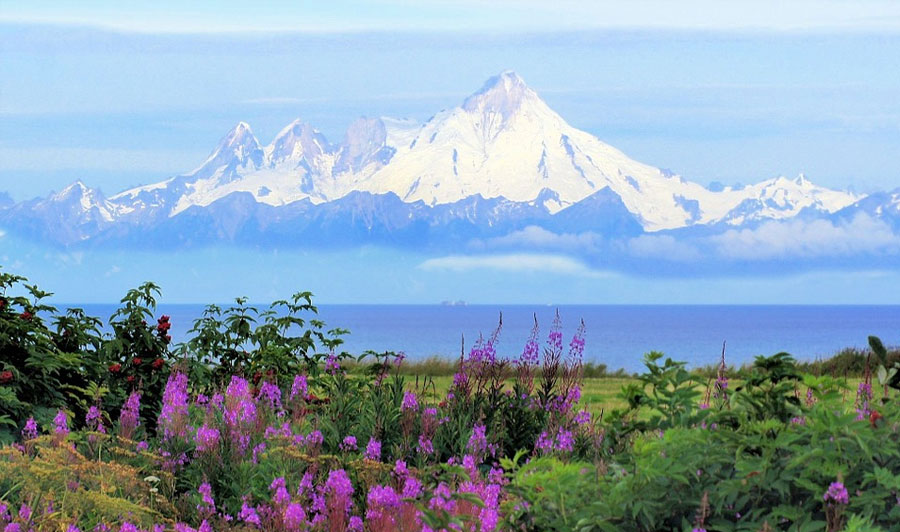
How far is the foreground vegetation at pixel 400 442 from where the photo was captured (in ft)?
11.8

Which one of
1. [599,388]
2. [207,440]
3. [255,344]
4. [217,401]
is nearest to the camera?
[207,440]

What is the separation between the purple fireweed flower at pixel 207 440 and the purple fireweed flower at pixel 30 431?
1338 millimetres

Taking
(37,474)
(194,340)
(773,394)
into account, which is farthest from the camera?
(194,340)

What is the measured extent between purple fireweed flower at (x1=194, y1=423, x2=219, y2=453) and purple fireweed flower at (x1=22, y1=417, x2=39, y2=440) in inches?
52.7

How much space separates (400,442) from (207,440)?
1247mm

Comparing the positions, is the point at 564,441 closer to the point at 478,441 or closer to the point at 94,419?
the point at 478,441

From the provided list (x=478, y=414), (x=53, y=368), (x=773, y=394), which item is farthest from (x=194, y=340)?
(x=773, y=394)

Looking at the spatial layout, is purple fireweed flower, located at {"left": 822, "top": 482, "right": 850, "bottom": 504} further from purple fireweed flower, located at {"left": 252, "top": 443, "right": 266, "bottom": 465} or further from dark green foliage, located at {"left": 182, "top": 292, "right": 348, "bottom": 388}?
dark green foliage, located at {"left": 182, "top": 292, "right": 348, "bottom": 388}

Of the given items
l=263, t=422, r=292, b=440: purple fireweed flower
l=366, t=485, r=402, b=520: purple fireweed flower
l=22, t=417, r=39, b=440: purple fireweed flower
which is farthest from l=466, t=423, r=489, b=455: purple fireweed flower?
l=22, t=417, r=39, b=440: purple fireweed flower

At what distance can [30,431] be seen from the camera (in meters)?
6.94

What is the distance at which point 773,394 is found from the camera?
4227 mm

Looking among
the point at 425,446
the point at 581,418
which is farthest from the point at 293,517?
the point at 581,418

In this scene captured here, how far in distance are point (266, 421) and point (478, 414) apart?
1.55m

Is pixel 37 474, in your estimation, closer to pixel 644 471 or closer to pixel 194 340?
pixel 644 471
